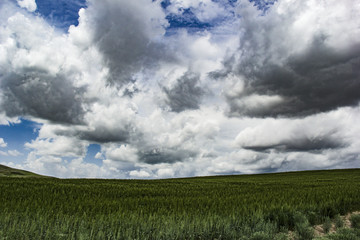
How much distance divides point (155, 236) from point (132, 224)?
99 centimetres

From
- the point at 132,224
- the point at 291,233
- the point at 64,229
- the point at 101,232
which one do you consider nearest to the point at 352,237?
the point at 291,233

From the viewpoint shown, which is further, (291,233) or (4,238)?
(291,233)

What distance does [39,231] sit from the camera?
8070 mm

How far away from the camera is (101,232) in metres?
7.30

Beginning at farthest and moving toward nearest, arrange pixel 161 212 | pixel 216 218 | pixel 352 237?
pixel 161 212, pixel 216 218, pixel 352 237

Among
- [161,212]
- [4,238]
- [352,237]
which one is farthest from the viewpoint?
[161,212]

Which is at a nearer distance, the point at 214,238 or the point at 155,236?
the point at 155,236

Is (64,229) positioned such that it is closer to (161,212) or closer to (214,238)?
(161,212)

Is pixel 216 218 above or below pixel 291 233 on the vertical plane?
above

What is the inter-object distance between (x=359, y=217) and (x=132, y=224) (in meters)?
9.62

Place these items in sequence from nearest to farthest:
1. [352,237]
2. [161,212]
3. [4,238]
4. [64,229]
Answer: [4,238] < [64,229] < [352,237] < [161,212]

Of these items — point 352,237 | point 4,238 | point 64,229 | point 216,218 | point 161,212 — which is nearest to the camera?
point 4,238

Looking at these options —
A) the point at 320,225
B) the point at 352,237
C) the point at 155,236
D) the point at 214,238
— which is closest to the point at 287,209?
the point at 320,225

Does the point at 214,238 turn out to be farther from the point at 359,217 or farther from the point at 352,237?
the point at 359,217
